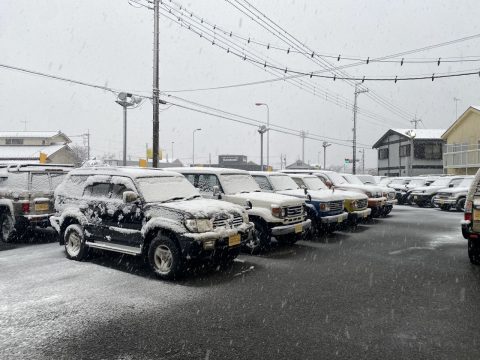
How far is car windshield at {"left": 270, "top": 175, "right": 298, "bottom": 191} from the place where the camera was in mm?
11023

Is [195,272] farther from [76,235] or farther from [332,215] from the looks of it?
[332,215]

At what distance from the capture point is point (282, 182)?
11438 millimetres

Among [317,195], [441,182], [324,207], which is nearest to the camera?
[324,207]

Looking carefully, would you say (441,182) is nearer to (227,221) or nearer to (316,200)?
(316,200)

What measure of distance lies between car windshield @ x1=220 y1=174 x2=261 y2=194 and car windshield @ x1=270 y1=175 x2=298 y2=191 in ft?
3.49

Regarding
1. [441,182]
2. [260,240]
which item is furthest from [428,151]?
[260,240]

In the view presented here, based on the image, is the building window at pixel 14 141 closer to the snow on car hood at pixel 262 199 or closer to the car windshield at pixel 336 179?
the car windshield at pixel 336 179

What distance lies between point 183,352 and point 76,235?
5.07 metres

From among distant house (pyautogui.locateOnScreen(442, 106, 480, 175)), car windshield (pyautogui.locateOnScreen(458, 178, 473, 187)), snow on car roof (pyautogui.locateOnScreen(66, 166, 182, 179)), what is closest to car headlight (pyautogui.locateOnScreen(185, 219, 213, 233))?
snow on car roof (pyautogui.locateOnScreen(66, 166, 182, 179))

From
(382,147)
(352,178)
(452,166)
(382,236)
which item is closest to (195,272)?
(382,236)

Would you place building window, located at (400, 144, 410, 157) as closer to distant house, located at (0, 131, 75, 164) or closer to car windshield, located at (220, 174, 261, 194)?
car windshield, located at (220, 174, 261, 194)

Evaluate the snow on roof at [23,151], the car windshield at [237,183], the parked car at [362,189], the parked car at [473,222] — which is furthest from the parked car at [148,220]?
the snow on roof at [23,151]

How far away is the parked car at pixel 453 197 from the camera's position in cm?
1879

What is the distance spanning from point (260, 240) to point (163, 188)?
257 cm
